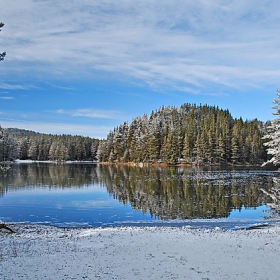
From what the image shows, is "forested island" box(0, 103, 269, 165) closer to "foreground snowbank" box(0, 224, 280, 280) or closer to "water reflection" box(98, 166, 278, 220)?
"water reflection" box(98, 166, 278, 220)

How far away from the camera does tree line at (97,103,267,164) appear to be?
340 ft

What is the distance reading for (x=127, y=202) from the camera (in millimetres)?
32156

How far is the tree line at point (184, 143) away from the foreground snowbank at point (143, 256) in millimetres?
84935

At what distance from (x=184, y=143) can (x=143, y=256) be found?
3753 inches

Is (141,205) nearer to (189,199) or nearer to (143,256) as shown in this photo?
(189,199)

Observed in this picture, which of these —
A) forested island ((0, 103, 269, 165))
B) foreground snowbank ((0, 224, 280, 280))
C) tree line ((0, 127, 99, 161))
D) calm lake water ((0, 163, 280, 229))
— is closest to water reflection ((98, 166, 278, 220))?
calm lake water ((0, 163, 280, 229))

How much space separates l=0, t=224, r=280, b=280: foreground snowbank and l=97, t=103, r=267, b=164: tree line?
84935mm

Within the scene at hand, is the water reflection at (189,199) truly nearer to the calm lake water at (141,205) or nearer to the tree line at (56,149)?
the calm lake water at (141,205)

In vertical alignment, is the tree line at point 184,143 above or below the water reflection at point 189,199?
above

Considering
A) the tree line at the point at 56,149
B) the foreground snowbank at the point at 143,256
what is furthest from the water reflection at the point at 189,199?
the tree line at the point at 56,149

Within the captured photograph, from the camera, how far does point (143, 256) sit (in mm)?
12508

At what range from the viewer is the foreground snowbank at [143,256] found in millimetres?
10508

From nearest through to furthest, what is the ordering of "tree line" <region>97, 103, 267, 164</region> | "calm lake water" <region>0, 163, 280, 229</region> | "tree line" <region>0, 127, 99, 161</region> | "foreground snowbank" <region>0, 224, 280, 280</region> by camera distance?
"foreground snowbank" <region>0, 224, 280, 280</region>
"calm lake water" <region>0, 163, 280, 229</region>
"tree line" <region>97, 103, 267, 164</region>
"tree line" <region>0, 127, 99, 161</region>

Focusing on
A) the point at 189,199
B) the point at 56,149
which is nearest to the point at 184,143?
the point at 56,149
